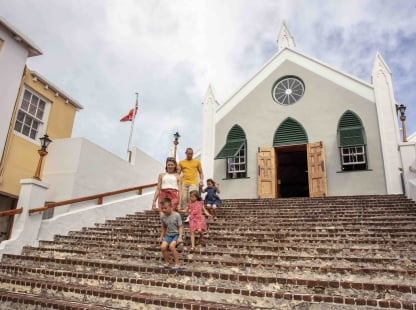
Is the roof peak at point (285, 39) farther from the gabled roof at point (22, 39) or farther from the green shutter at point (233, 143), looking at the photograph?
the gabled roof at point (22, 39)

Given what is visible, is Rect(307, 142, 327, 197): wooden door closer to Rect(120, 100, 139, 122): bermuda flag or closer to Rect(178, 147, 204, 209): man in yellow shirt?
Rect(178, 147, 204, 209): man in yellow shirt

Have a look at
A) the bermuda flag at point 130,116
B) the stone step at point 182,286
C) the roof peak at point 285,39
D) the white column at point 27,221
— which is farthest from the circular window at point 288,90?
the stone step at point 182,286

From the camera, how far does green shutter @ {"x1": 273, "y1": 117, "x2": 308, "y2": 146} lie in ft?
43.1

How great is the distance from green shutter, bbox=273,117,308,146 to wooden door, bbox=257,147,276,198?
0.58 m

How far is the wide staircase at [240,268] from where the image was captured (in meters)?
3.91

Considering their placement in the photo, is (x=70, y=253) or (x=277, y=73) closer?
(x=70, y=253)

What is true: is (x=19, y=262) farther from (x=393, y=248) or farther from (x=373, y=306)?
(x=393, y=248)

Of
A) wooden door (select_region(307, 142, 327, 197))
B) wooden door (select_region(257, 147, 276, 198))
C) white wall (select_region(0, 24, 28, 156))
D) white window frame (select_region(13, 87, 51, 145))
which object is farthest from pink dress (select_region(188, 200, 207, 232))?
wooden door (select_region(307, 142, 327, 197))

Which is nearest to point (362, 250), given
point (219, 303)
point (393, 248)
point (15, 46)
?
point (393, 248)

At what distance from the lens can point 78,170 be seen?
9.80m

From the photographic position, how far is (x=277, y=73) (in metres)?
14.7

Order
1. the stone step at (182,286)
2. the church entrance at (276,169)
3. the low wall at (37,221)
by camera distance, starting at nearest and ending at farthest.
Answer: the stone step at (182,286), the low wall at (37,221), the church entrance at (276,169)

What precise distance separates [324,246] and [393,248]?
1040mm

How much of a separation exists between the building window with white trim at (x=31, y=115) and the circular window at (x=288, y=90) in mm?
9524
